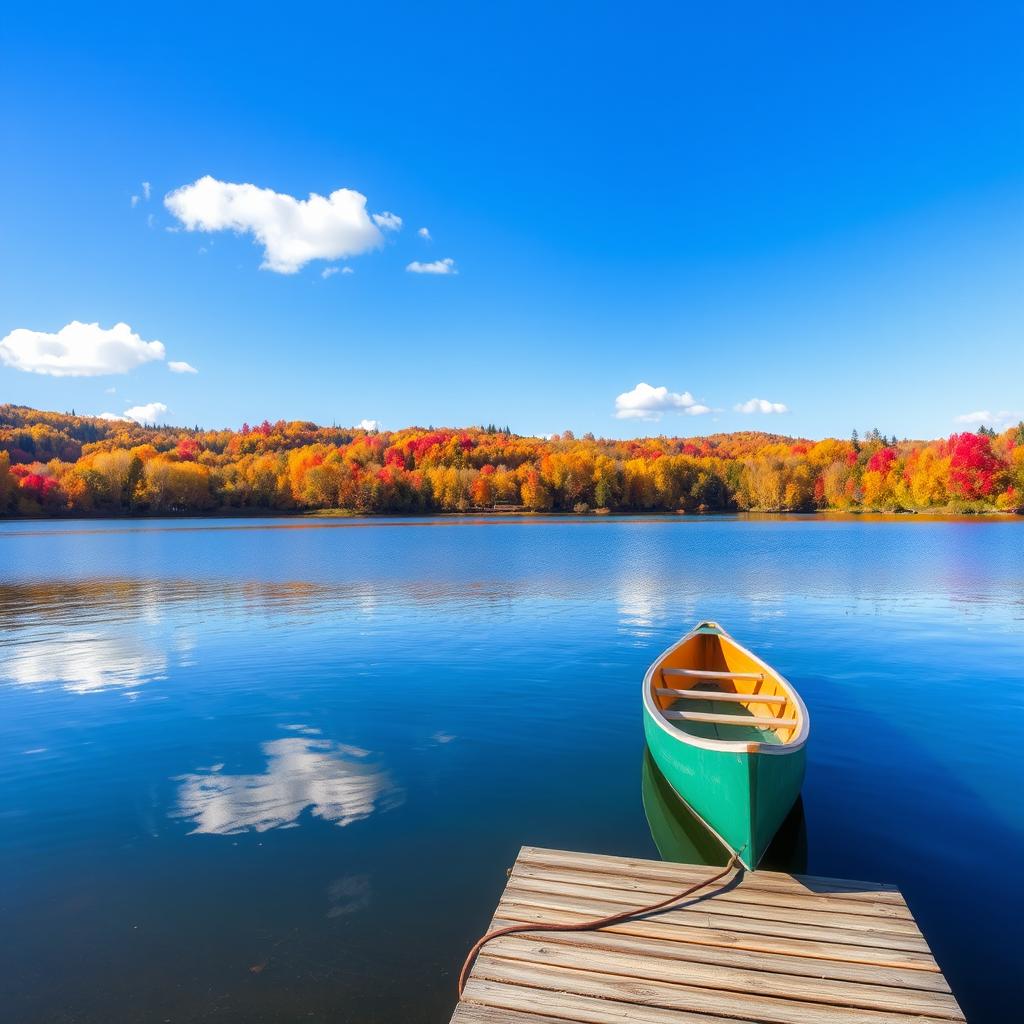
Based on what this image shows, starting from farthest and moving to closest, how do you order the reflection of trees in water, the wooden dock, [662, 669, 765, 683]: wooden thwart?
[662, 669, 765, 683]: wooden thwart → the reflection of trees in water → the wooden dock

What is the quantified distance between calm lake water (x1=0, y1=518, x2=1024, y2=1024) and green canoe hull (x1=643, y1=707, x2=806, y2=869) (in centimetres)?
96

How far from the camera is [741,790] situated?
6754 millimetres

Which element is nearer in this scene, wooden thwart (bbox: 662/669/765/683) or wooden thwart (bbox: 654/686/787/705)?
wooden thwart (bbox: 654/686/787/705)

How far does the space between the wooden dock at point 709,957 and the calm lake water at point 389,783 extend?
81 cm

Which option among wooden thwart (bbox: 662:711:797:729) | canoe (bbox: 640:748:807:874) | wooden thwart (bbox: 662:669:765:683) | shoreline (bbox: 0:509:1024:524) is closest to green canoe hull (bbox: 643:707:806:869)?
canoe (bbox: 640:748:807:874)

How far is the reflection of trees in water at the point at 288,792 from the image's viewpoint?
882 cm

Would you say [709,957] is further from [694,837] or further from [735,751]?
[694,837]

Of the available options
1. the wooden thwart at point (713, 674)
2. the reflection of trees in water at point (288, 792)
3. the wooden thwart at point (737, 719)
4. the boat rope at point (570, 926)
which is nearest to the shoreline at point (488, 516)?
the wooden thwart at point (713, 674)

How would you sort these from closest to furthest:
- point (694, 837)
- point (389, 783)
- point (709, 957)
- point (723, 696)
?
1. point (709, 957)
2. point (694, 837)
3. point (389, 783)
4. point (723, 696)

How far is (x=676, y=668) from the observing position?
12.9 m

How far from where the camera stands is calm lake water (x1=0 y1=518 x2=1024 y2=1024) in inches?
244

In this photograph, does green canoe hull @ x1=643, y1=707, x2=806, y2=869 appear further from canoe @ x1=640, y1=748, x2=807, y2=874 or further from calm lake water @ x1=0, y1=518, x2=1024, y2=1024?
calm lake water @ x1=0, y1=518, x2=1024, y2=1024

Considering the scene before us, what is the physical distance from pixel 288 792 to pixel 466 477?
416ft

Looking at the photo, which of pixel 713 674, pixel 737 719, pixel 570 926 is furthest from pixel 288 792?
pixel 713 674
